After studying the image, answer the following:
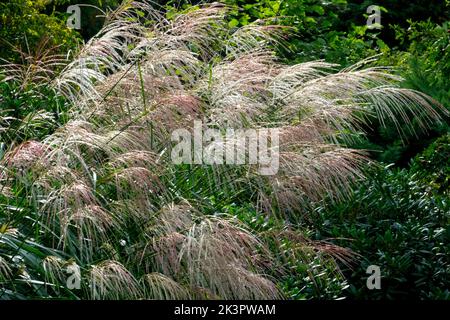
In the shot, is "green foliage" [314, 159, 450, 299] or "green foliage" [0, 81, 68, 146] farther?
"green foliage" [314, 159, 450, 299]

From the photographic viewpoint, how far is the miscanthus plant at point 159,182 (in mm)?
A: 4195

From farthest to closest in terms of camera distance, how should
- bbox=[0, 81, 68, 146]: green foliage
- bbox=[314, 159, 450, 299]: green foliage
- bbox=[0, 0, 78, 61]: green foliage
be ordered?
bbox=[0, 0, 78, 61]: green foliage
bbox=[314, 159, 450, 299]: green foliage
bbox=[0, 81, 68, 146]: green foliage

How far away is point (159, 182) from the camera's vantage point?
4398 millimetres

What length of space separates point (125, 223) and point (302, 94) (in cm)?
127

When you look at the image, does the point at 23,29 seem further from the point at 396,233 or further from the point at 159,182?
the point at 159,182

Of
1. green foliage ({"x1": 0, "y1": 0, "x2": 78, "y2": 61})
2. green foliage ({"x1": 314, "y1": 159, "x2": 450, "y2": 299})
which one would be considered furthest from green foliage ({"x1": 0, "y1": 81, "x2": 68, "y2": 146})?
green foliage ({"x1": 0, "y1": 0, "x2": 78, "y2": 61})

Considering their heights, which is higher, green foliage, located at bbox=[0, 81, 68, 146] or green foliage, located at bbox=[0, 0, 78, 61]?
green foliage, located at bbox=[0, 0, 78, 61]

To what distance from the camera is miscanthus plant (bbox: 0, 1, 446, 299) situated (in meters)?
4.20

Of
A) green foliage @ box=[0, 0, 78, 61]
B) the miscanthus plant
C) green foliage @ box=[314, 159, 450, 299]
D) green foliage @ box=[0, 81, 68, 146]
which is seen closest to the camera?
the miscanthus plant

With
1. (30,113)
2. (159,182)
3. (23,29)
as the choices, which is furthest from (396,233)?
(23,29)

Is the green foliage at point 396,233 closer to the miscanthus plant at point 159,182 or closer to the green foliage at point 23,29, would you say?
the miscanthus plant at point 159,182

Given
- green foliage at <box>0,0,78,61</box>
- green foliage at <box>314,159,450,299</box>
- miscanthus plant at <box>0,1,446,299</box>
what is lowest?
green foliage at <box>314,159,450,299</box>

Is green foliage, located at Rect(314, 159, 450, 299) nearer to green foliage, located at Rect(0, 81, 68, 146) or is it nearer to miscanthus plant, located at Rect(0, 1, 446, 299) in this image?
miscanthus plant, located at Rect(0, 1, 446, 299)
